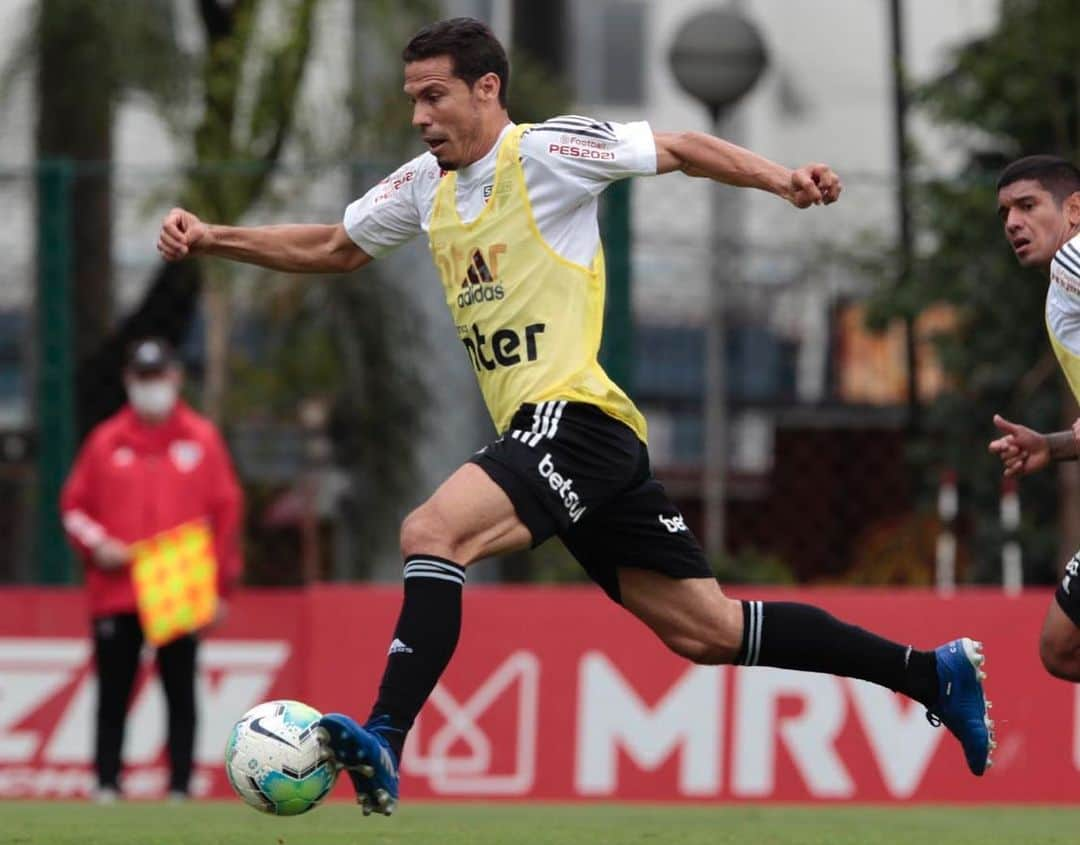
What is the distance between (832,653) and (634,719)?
491 centimetres

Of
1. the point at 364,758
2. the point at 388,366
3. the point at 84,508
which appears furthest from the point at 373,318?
the point at 364,758

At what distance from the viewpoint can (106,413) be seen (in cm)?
1413

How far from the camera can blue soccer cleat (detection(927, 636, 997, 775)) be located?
753cm

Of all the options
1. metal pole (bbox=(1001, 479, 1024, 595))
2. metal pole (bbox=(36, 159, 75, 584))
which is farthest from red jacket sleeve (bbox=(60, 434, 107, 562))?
metal pole (bbox=(1001, 479, 1024, 595))

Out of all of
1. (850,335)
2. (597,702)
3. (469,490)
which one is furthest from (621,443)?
(850,335)

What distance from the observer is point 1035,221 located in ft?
25.7

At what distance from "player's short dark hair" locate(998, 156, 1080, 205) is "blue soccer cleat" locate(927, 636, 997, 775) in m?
1.50

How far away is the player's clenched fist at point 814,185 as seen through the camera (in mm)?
6918

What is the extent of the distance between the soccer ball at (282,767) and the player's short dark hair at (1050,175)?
9.51 ft

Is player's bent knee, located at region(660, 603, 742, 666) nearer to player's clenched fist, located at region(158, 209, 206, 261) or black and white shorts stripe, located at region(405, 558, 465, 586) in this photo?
black and white shorts stripe, located at region(405, 558, 465, 586)

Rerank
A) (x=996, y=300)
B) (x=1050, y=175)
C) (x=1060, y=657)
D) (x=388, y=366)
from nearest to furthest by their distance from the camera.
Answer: (x=1050, y=175), (x=1060, y=657), (x=388, y=366), (x=996, y=300)

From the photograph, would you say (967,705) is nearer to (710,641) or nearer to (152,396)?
(710,641)

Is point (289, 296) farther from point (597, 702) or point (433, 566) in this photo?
point (433, 566)

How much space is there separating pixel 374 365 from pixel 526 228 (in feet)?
23.6
